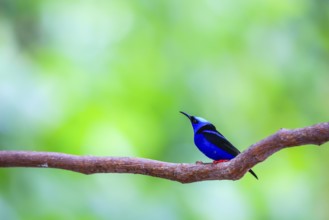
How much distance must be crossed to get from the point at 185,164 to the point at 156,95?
2734 mm

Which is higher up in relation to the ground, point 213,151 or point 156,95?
point 213,151

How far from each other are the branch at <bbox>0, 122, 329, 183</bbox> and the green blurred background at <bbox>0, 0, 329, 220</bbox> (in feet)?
6.38

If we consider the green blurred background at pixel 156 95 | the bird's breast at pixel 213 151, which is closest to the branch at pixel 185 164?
the bird's breast at pixel 213 151

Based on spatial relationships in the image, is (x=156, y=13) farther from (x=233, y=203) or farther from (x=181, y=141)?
(x=233, y=203)

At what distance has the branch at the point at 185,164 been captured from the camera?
291cm

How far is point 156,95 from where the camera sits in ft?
20.3

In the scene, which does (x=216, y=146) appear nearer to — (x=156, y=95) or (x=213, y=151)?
(x=213, y=151)

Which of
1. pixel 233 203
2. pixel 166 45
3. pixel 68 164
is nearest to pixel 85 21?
pixel 166 45

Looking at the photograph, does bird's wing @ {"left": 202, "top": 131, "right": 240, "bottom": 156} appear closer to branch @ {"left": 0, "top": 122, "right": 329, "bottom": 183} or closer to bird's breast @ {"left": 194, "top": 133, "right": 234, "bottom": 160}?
bird's breast @ {"left": 194, "top": 133, "right": 234, "bottom": 160}

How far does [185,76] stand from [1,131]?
1933 millimetres

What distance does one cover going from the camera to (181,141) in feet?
20.2

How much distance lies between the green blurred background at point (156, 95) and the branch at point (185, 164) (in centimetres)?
194

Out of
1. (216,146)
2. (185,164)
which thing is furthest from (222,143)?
(185,164)

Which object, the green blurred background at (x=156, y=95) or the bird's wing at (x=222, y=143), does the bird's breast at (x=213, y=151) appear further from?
the green blurred background at (x=156, y=95)
